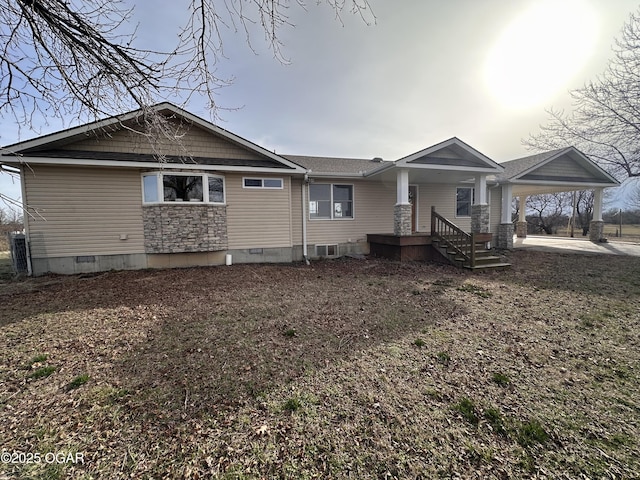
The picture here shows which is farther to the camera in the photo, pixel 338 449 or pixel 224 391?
pixel 224 391

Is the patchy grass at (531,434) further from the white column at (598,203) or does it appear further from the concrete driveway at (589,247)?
the white column at (598,203)

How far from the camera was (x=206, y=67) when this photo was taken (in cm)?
400

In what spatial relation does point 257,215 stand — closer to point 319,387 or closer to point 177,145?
point 177,145

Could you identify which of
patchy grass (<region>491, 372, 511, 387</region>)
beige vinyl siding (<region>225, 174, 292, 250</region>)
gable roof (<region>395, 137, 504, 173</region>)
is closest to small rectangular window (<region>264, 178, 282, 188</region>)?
beige vinyl siding (<region>225, 174, 292, 250</region>)

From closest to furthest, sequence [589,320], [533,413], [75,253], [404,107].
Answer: [533,413] → [589,320] → [75,253] → [404,107]

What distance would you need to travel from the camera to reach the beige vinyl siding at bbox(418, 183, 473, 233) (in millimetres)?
12703

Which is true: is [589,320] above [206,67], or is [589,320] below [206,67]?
below

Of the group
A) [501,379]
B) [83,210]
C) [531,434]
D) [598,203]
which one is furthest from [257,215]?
[598,203]

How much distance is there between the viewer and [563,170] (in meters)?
13.6

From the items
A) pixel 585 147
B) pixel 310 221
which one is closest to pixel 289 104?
pixel 310 221

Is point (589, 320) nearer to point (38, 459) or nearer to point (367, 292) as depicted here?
A: point (367, 292)

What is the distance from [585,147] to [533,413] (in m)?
19.0

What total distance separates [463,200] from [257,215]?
10.2 m

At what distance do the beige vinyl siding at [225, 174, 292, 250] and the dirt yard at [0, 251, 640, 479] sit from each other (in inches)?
164
